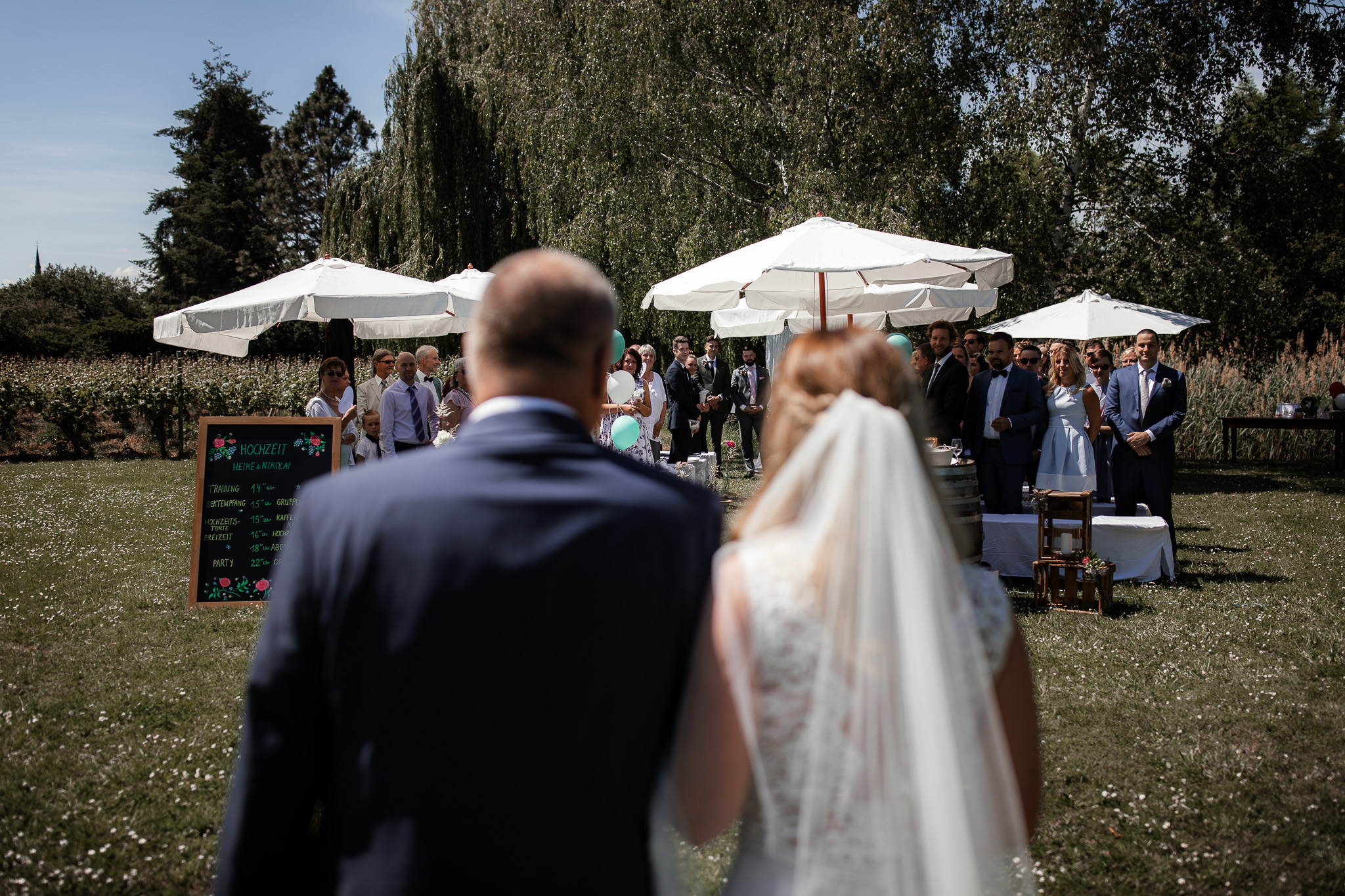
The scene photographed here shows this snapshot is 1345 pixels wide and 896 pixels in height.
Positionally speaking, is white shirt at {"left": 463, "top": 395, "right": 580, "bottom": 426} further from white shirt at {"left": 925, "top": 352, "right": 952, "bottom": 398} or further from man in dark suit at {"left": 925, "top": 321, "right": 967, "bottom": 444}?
white shirt at {"left": 925, "top": 352, "right": 952, "bottom": 398}

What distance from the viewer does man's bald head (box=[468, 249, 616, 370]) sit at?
1521mm

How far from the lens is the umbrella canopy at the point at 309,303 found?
8.24 m

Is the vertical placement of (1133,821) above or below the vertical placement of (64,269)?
below

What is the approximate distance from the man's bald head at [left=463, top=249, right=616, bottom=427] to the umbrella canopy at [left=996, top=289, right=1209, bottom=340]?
11590mm

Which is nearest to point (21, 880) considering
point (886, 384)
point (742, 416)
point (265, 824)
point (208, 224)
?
point (265, 824)

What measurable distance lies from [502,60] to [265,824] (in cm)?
2141

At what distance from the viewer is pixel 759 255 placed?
7.71m

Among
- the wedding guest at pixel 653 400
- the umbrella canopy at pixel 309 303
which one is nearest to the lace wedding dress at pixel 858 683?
the umbrella canopy at pixel 309 303

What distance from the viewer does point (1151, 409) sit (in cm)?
868

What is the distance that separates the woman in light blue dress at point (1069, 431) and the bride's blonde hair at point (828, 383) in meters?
7.27

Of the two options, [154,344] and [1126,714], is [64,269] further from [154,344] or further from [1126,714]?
[1126,714]

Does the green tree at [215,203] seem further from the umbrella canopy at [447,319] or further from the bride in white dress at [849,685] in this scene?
the bride in white dress at [849,685]

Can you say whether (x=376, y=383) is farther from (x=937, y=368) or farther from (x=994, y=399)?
(x=994, y=399)

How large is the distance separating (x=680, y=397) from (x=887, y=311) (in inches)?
180
